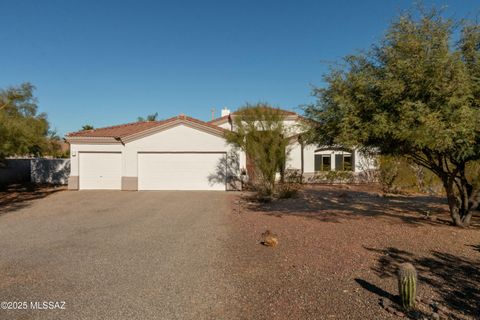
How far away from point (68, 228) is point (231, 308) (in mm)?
7415

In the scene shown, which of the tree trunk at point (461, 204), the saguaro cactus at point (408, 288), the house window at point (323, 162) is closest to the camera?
the saguaro cactus at point (408, 288)

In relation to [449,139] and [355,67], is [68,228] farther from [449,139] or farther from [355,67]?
[449,139]

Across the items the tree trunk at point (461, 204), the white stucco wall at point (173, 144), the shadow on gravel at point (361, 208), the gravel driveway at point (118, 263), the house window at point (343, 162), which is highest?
the white stucco wall at point (173, 144)

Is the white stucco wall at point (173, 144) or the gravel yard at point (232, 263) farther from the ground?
the white stucco wall at point (173, 144)

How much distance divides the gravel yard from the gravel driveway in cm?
3

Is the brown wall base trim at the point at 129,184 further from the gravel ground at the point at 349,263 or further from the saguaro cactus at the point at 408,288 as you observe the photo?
the saguaro cactus at the point at 408,288

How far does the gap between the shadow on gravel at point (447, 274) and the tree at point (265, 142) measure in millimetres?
8487

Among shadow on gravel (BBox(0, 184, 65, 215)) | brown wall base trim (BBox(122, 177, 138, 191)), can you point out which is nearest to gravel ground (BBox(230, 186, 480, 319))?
brown wall base trim (BBox(122, 177, 138, 191))

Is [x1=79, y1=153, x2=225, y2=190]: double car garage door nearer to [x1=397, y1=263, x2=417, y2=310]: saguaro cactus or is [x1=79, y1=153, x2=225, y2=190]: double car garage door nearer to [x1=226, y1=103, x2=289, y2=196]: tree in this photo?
[x1=226, y1=103, x2=289, y2=196]: tree

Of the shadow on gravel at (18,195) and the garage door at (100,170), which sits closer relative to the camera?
the shadow on gravel at (18,195)

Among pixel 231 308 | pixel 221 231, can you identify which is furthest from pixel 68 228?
pixel 231 308

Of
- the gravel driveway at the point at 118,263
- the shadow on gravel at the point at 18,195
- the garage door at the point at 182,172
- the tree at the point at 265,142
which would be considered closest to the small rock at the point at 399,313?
the gravel driveway at the point at 118,263

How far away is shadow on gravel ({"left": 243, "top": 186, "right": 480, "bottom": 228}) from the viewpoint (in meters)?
10.1

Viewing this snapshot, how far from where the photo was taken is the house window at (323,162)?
2348 cm
